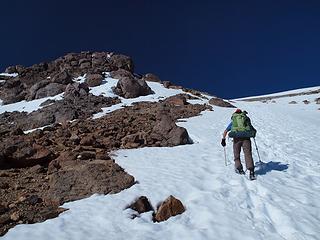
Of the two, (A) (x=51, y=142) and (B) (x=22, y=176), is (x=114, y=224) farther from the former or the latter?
(A) (x=51, y=142)

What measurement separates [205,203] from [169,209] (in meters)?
1.04

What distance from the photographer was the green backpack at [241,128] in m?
11.5

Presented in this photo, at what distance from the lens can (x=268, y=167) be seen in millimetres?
12656

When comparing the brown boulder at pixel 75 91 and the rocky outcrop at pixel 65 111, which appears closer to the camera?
the rocky outcrop at pixel 65 111

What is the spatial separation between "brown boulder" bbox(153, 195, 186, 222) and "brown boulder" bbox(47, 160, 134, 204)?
176cm

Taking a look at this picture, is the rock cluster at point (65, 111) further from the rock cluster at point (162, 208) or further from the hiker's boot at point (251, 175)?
the rock cluster at point (162, 208)

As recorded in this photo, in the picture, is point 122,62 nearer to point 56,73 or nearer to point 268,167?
point 56,73

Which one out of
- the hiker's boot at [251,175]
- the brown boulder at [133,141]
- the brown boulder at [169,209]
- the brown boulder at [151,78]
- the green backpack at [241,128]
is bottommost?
the brown boulder at [151,78]

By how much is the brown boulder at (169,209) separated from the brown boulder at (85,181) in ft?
5.79

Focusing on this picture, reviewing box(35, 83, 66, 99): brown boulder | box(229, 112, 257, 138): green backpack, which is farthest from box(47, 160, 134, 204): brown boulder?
box(35, 83, 66, 99): brown boulder

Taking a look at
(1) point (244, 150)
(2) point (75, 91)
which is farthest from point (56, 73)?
(1) point (244, 150)

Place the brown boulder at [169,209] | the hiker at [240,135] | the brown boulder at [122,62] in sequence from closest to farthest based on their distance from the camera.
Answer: the brown boulder at [169,209] < the hiker at [240,135] < the brown boulder at [122,62]

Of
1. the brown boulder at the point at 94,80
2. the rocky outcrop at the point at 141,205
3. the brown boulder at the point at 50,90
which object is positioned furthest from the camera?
the brown boulder at the point at 94,80

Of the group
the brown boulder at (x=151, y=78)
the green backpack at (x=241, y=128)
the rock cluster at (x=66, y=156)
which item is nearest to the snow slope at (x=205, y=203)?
the rock cluster at (x=66, y=156)
